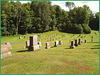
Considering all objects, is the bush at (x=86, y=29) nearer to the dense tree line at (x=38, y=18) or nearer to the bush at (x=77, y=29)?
the dense tree line at (x=38, y=18)

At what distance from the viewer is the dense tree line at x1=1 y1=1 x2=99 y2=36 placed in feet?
137

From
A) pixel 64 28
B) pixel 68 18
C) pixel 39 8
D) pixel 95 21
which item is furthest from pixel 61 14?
pixel 95 21

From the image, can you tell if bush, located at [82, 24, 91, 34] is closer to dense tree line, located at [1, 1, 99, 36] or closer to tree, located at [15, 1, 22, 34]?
dense tree line, located at [1, 1, 99, 36]

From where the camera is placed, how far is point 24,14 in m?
46.2

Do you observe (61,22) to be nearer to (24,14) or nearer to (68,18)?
(68,18)

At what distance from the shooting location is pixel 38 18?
165 feet

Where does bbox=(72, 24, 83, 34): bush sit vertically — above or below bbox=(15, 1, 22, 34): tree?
below

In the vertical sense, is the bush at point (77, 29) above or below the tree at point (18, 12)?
below

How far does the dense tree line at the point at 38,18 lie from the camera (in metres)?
41.7

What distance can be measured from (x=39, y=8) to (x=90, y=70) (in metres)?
48.8

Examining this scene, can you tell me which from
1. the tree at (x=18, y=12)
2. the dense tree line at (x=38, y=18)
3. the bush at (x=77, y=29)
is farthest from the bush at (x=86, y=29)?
the tree at (x=18, y=12)

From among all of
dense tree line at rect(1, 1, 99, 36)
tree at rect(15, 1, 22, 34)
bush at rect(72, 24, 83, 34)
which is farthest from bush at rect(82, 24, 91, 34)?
tree at rect(15, 1, 22, 34)

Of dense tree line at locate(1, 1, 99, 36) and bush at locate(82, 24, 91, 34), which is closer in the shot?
dense tree line at locate(1, 1, 99, 36)

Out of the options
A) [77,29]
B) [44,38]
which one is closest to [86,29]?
[77,29]
